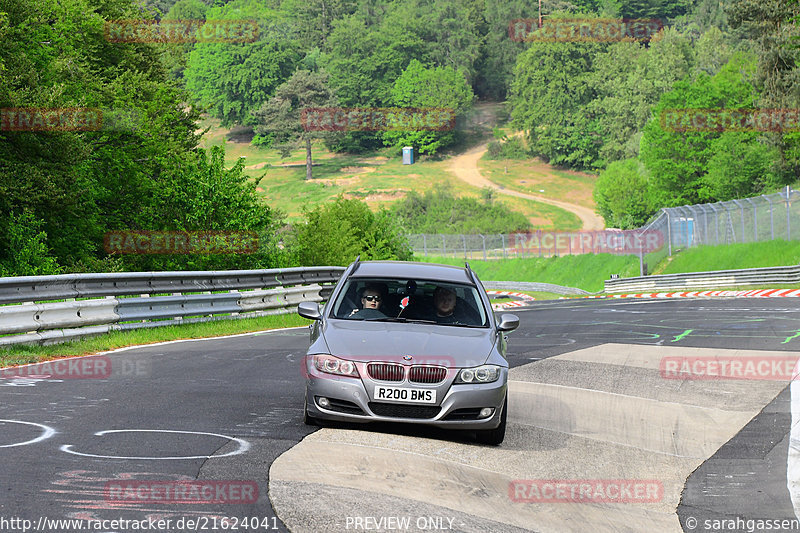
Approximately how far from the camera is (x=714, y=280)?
44906mm

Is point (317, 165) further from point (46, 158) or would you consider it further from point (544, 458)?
point (544, 458)

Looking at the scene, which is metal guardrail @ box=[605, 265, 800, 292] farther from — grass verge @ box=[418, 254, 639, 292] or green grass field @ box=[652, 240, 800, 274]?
grass verge @ box=[418, 254, 639, 292]

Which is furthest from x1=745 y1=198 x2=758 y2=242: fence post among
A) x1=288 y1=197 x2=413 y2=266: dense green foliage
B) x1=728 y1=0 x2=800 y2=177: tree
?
x1=728 y1=0 x2=800 y2=177: tree

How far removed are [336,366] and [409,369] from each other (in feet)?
1.96

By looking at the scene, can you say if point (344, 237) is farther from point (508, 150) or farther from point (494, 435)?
point (508, 150)

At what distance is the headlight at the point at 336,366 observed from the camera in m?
8.09

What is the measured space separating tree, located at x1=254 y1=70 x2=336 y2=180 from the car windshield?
15087cm

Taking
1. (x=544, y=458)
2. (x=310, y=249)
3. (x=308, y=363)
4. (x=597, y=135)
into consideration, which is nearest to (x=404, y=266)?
(x=308, y=363)

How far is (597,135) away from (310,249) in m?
118

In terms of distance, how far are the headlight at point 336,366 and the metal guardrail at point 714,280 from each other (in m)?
34.9

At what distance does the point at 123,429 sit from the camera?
7.93 meters

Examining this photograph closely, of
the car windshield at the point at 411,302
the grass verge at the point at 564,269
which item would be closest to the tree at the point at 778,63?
the grass verge at the point at 564,269

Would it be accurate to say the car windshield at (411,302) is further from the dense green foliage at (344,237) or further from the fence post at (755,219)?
the fence post at (755,219)

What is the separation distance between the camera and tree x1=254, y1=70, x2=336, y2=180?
16012cm
